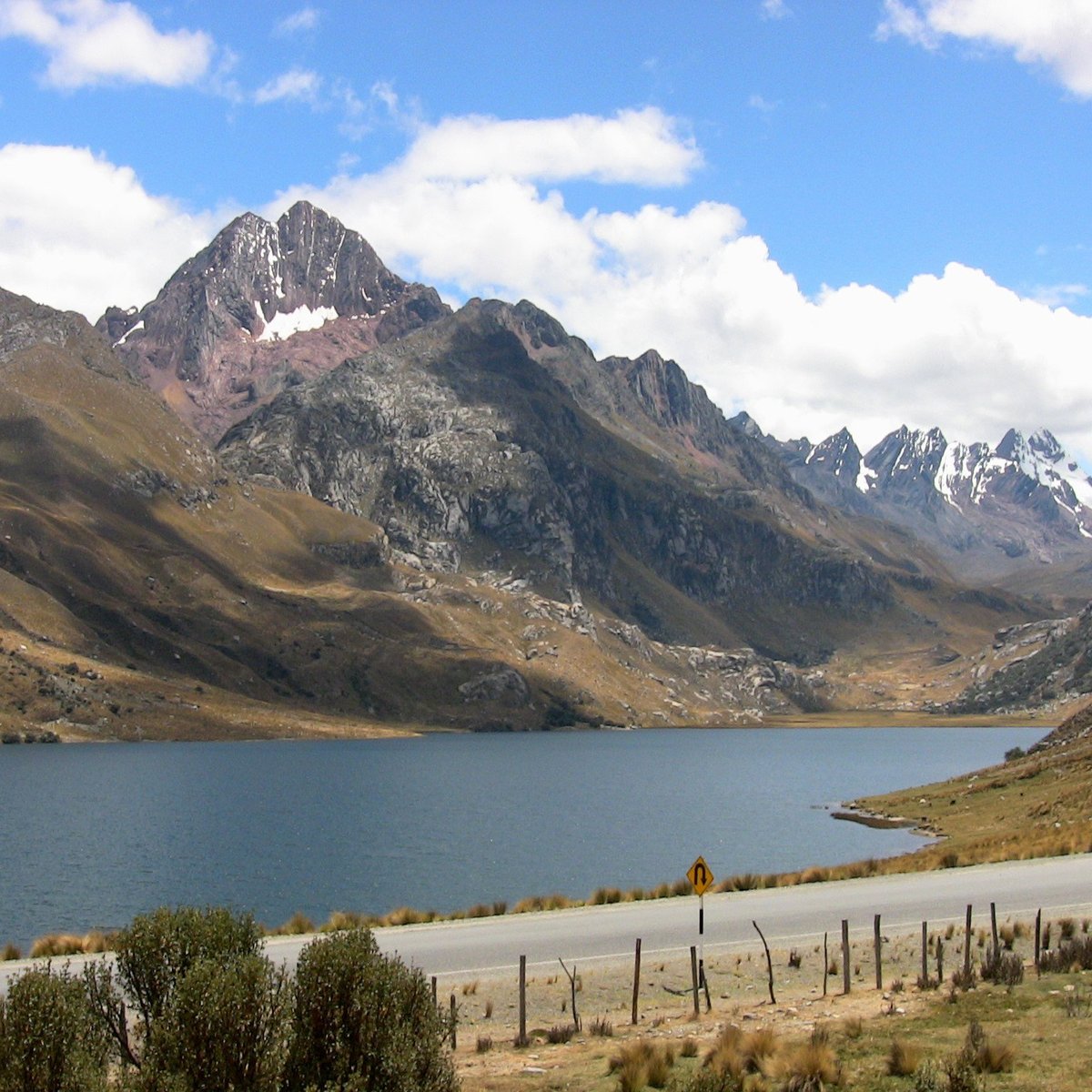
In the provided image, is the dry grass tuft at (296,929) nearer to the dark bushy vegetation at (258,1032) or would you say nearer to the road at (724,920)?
the road at (724,920)

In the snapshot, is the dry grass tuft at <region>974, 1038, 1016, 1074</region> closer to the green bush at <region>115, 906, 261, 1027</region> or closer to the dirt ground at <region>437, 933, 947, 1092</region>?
the dirt ground at <region>437, 933, 947, 1092</region>

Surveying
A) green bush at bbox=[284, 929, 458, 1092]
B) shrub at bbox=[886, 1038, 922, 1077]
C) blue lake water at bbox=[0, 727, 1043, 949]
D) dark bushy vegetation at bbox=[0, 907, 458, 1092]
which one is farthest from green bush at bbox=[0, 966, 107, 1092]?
blue lake water at bbox=[0, 727, 1043, 949]

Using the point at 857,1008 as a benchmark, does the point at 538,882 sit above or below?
below

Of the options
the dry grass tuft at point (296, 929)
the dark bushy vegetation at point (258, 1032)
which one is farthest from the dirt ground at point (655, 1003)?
A: the dry grass tuft at point (296, 929)

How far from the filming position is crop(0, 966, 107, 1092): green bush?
15.9 meters

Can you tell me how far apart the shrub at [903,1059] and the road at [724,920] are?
13.5 metres

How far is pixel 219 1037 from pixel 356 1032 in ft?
6.60

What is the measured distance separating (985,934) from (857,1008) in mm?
8960

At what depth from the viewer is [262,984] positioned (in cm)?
1680

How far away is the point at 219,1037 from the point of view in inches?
643

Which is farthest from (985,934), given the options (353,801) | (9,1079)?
(353,801)

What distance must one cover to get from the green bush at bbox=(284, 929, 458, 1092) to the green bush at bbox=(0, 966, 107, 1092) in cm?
285

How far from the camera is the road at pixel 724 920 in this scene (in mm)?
35438

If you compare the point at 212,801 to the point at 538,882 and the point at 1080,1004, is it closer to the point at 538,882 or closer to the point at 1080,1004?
the point at 538,882
